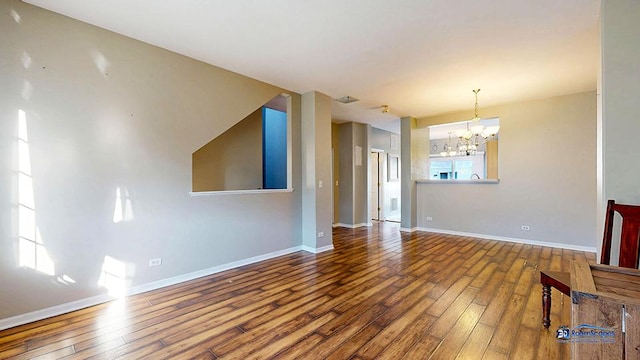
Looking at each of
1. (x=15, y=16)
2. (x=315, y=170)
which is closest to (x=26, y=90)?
(x=15, y=16)

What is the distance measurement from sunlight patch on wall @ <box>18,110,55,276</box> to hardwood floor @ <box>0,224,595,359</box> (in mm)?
553

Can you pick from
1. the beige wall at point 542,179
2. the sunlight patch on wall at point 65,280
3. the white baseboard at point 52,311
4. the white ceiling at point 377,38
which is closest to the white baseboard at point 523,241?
the beige wall at point 542,179

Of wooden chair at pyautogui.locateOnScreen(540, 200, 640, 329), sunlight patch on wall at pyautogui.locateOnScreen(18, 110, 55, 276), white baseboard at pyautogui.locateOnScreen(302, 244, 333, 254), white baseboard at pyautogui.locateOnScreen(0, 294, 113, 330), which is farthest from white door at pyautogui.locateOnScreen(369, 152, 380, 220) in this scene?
sunlight patch on wall at pyautogui.locateOnScreen(18, 110, 55, 276)

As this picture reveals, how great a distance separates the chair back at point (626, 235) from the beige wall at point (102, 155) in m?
3.72

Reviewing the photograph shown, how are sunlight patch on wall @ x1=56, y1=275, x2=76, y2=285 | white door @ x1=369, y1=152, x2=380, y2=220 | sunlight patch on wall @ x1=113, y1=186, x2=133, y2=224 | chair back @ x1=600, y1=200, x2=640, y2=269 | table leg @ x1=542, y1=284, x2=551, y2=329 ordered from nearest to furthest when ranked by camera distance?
chair back @ x1=600, y1=200, x2=640, y2=269 < table leg @ x1=542, y1=284, x2=551, y2=329 < sunlight patch on wall @ x1=56, y1=275, x2=76, y2=285 < sunlight patch on wall @ x1=113, y1=186, x2=133, y2=224 < white door @ x1=369, y1=152, x2=380, y2=220

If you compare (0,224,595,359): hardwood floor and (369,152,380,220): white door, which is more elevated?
(369,152,380,220): white door

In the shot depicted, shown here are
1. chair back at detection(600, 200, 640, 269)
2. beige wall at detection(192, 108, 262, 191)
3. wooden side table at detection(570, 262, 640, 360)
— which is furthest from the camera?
beige wall at detection(192, 108, 262, 191)

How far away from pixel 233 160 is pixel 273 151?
3.14 feet

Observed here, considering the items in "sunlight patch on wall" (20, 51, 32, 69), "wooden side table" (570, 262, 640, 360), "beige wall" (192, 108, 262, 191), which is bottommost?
"wooden side table" (570, 262, 640, 360)

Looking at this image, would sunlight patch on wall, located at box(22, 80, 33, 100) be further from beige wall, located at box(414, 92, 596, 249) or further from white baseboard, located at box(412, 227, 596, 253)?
white baseboard, located at box(412, 227, 596, 253)

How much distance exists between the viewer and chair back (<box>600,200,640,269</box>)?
70.7 inches

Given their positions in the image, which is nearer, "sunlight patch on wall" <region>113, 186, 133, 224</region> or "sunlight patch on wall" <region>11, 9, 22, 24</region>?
"sunlight patch on wall" <region>11, 9, 22, 24</region>

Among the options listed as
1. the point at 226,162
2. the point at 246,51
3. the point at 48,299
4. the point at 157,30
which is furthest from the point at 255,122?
the point at 48,299

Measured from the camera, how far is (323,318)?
7.69 ft
